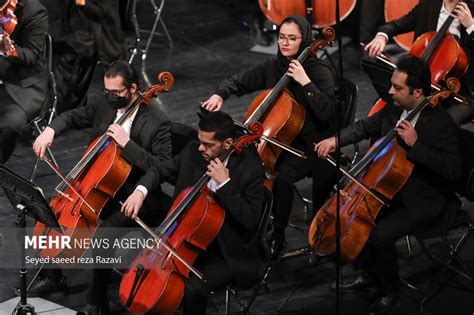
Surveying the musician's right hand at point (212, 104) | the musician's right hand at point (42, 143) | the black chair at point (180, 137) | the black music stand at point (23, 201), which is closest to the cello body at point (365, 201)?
the black chair at point (180, 137)

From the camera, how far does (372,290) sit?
215 inches

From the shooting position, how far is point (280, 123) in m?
5.61

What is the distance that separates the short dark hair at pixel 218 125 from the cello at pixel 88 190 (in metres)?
0.45

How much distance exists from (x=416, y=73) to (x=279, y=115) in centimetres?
87

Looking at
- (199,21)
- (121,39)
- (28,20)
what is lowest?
(199,21)

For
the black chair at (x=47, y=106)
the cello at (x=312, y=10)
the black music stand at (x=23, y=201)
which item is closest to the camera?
the black music stand at (x=23, y=201)

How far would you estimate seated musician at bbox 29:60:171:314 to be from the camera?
17.4 feet

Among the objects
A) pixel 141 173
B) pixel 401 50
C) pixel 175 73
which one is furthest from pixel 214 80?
pixel 141 173

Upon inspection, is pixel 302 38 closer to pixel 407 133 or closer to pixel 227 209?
pixel 407 133

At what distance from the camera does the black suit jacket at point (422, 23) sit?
597 centimetres

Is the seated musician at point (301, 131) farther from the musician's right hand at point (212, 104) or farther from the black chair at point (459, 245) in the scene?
the black chair at point (459, 245)

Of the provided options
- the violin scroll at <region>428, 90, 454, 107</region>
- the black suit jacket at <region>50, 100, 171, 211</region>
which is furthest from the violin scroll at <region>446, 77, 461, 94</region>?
the black suit jacket at <region>50, 100, 171, 211</region>

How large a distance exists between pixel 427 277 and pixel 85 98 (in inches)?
137

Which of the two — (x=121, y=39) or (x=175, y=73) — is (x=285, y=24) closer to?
(x=121, y=39)
